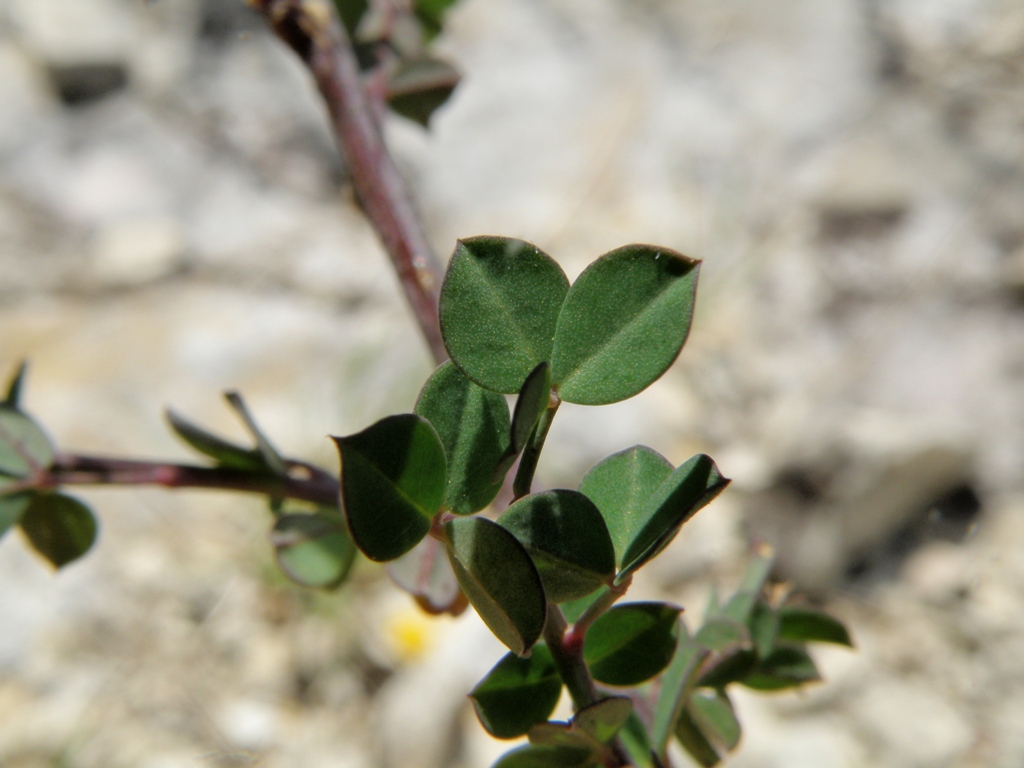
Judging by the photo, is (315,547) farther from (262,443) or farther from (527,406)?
(527,406)

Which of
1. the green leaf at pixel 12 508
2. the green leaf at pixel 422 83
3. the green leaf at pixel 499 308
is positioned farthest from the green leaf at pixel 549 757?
the green leaf at pixel 422 83

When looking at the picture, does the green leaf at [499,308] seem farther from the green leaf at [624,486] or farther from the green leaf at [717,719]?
the green leaf at [717,719]

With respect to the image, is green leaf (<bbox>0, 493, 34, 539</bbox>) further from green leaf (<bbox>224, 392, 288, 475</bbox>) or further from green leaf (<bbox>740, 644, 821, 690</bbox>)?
green leaf (<bbox>740, 644, 821, 690</bbox>)

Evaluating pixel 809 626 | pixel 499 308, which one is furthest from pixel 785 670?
pixel 499 308

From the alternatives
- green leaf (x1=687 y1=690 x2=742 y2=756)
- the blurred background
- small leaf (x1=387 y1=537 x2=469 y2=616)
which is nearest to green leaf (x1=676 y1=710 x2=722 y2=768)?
green leaf (x1=687 y1=690 x2=742 y2=756)

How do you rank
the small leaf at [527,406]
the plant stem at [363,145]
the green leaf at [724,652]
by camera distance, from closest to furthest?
the small leaf at [527,406] → the green leaf at [724,652] → the plant stem at [363,145]

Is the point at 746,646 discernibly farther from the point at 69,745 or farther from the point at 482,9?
the point at 482,9
